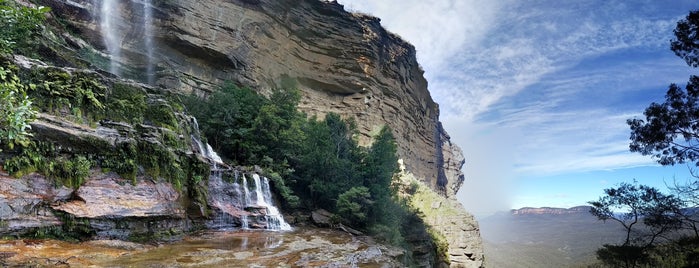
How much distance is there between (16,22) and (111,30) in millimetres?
28112

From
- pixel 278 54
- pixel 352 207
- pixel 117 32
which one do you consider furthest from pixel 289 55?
pixel 352 207

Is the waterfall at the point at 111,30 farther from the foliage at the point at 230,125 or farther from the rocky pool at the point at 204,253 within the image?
the rocky pool at the point at 204,253

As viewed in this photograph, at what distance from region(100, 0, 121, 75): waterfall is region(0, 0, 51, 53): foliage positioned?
9.53m

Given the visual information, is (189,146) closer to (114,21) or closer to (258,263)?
(258,263)

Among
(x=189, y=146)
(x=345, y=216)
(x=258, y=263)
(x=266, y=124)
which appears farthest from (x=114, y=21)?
(x=258, y=263)

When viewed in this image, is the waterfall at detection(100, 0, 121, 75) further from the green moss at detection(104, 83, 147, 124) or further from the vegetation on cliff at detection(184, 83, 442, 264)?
the green moss at detection(104, 83, 147, 124)

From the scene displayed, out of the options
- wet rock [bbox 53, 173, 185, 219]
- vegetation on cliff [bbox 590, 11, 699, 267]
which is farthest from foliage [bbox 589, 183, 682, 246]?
wet rock [bbox 53, 173, 185, 219]

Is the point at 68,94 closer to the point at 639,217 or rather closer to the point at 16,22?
→ the point at 16,22

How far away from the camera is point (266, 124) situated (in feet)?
81.5

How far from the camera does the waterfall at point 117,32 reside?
30.6 meters

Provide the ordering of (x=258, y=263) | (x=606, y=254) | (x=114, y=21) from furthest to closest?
1. (x=114, y=21)
2. (x=606, y=254)
3. (x=258, y=263)

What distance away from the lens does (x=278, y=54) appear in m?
41.7

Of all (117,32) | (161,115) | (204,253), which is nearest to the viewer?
(204,253)

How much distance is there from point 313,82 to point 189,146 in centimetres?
2939
